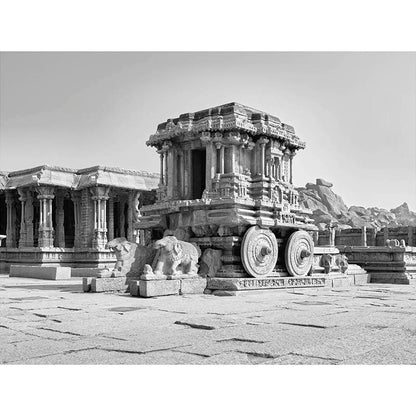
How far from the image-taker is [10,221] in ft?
92.3

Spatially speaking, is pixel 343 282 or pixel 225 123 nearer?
pixel 225 123

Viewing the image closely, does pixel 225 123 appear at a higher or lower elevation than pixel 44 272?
higher

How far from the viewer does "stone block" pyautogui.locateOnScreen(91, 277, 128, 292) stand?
12297 mm

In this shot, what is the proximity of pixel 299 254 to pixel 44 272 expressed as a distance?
33.1 ft

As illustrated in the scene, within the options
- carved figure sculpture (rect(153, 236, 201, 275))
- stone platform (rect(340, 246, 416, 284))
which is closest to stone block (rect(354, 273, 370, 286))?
stone platform (rect(340, 246, 416, 284))

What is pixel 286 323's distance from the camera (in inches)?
289

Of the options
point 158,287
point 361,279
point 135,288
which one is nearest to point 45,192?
point 361,279

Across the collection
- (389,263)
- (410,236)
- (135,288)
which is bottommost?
(135,288)

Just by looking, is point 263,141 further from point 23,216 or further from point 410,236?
point 410,236

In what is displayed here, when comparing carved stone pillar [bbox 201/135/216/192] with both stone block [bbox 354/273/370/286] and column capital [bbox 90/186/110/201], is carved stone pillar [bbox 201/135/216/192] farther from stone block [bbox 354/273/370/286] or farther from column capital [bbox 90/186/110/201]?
column capital [bbox 90/186/110/201]

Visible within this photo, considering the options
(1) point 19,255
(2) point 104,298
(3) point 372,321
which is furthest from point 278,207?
(1) point 19,255

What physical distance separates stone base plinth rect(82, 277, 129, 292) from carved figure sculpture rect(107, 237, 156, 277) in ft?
0.52

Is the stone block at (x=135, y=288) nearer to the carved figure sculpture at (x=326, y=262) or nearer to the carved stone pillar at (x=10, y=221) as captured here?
the carved figure sculpture at (x=326, y=262)

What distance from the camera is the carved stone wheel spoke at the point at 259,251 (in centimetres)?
1280
